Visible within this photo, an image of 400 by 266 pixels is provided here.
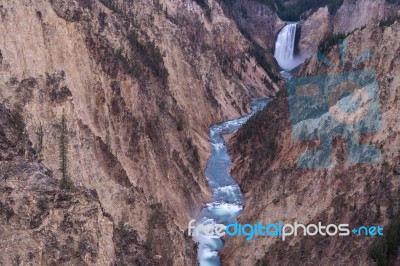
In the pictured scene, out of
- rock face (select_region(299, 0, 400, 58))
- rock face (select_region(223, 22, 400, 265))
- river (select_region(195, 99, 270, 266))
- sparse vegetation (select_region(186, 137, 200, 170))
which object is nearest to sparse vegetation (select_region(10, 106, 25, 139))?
rock face (select_region(223, 22, 400, 265))

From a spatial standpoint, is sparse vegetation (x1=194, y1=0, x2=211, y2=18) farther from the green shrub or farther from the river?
the river

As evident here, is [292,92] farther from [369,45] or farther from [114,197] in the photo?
[114,197]

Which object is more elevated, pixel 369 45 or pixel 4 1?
pixel 369 45

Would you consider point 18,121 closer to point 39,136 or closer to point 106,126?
point 39,136

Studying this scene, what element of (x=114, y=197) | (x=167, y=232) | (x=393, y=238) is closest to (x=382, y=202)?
(x=393, y=238)

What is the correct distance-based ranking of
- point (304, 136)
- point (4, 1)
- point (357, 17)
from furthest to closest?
point (357, 17) → point (304, 136) → point (4, 1)

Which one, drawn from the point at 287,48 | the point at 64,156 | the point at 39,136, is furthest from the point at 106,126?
the point at 287,48
